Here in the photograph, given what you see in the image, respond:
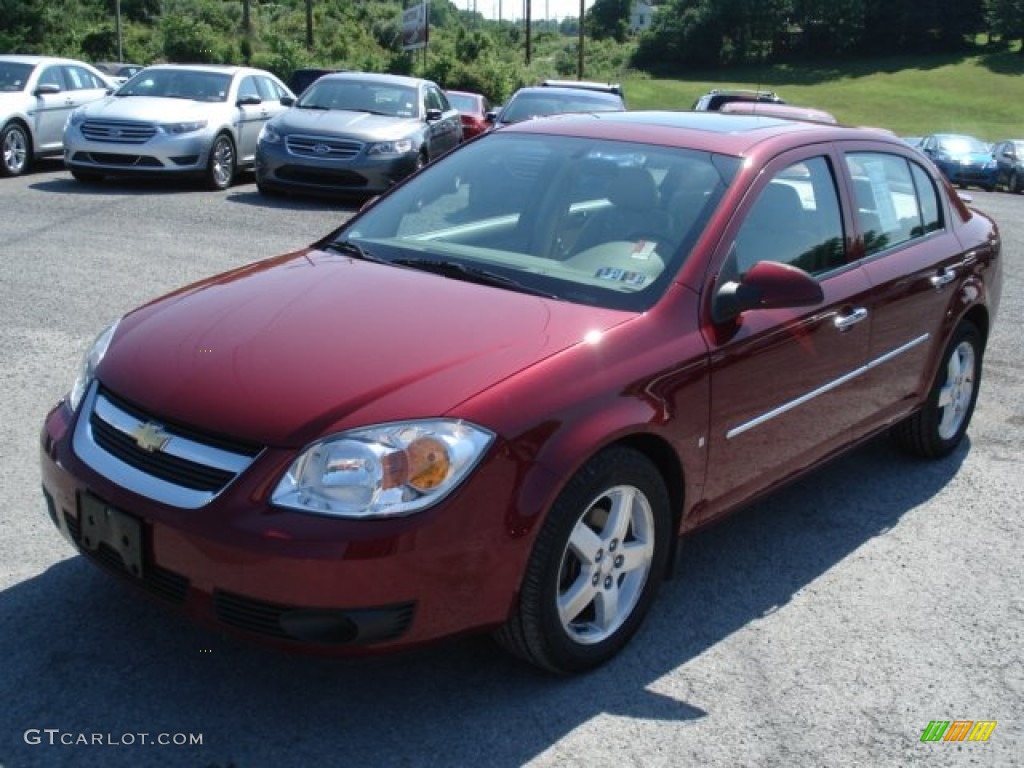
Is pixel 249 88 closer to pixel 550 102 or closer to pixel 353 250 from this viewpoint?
pixel 550 102

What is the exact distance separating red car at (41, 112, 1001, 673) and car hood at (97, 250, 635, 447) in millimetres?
12

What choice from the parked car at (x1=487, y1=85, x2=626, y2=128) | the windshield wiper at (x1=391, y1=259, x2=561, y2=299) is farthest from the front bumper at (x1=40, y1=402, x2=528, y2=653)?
the parked car at (x1=487, y1=85, x2=626, y2=128)

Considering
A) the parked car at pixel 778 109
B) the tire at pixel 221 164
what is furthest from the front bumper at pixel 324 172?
the parked car at pixel 778 109

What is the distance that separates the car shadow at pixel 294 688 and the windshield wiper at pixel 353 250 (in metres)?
1.41

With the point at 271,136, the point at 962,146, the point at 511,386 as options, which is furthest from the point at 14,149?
the point at 962,146

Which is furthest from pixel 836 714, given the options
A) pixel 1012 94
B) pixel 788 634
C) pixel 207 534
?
pixel 1012 94

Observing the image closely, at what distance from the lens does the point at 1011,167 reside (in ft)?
87.4

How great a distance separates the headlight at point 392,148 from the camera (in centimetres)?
1302

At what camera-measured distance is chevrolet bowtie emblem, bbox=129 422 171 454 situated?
117 inches

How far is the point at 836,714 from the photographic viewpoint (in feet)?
10.6

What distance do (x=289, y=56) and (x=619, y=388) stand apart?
5215cm

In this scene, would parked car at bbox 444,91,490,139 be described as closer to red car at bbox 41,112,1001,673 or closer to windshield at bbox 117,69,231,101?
windshield at bbox 117,69,231,101

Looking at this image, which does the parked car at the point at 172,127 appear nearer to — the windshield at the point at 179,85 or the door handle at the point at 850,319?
the windshield at the point at 179,85

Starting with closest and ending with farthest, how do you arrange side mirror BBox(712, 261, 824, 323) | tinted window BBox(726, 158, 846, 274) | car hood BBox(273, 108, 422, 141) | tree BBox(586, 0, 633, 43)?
side mirror BBox(712, 261, 824, 323) → tinted window BBox(726, 158, 846, 274) → car hood BBox(273, 108, 422, 141) → tree BBox(586, 0, 633, 43)
